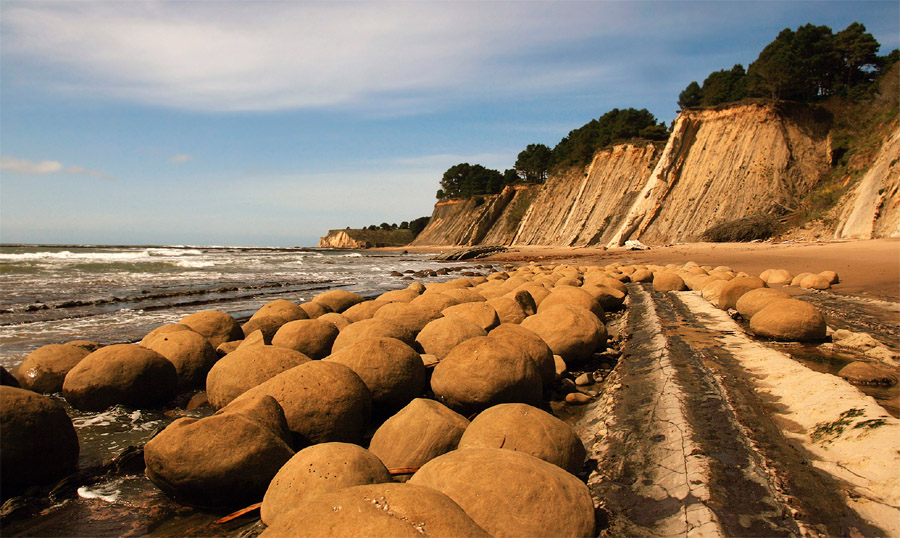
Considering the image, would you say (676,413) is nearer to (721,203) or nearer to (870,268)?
(870,268)

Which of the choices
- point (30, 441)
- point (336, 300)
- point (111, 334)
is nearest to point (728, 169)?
point (336, 300)

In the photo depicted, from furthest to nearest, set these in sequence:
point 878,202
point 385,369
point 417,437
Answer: point 878,202, point 385,369, point 417,437

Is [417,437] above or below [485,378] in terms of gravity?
below

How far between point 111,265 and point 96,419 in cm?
3176

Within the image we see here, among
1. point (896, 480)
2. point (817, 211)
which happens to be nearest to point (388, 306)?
point (896, 480)

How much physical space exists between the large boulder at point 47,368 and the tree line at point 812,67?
45.5m

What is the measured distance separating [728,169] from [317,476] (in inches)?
1518

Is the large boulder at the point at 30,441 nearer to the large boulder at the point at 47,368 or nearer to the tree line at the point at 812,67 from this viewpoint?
the large boulder at the point at 47,368

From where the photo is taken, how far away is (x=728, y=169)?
34344 millimetres

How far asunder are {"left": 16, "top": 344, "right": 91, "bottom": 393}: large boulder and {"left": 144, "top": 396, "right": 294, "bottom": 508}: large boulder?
350cm

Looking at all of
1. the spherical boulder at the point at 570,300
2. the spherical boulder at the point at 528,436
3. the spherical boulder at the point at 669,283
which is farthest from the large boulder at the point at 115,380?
the spherical boulder at the point at 669,283

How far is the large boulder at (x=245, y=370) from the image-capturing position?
4664mm

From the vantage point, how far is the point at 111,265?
31.0m

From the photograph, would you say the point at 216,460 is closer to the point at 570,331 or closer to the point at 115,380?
the point at 115,380
